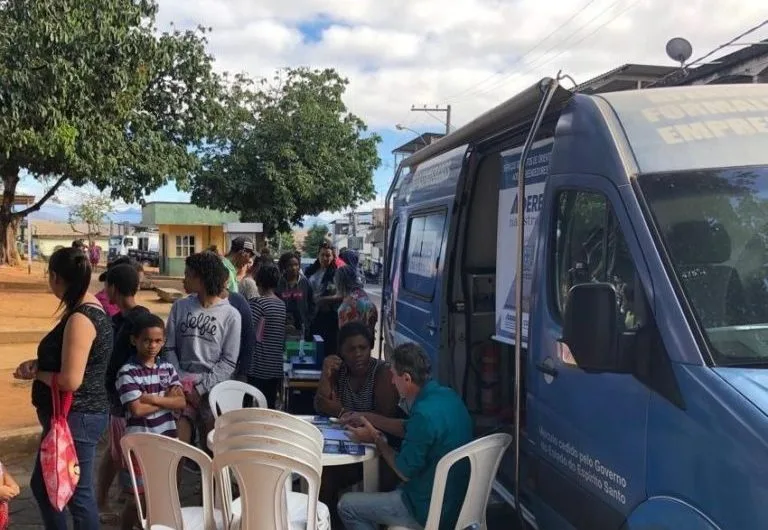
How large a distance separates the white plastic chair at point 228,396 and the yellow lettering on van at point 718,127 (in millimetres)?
3022

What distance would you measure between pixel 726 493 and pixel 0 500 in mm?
2651

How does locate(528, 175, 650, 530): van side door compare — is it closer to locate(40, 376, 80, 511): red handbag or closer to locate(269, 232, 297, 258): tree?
locate(40, 376, 80, 511): red handbag

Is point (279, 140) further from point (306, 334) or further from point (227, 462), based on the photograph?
point (227, 462)

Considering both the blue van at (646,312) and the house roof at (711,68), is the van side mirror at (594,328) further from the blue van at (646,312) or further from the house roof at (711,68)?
the house roof at (711,68)

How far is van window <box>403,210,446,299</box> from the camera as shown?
565 cm

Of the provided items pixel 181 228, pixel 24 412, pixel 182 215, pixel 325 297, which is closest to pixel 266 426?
pixel 325 297

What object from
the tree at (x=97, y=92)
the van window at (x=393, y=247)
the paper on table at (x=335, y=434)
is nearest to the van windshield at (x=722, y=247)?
the paper on table at (x=335, y=434)

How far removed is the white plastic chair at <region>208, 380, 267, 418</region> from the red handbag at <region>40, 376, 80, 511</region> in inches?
46.6

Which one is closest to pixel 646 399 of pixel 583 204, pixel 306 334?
pixel 583 204

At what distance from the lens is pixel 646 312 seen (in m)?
2.62

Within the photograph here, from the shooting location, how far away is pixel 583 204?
3.26 meters

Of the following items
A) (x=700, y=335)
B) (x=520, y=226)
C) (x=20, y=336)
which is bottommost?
(x=20, y=336)

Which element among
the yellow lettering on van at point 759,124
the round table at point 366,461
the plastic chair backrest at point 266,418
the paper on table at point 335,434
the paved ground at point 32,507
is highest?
the yellow lettering on van at point 759,124

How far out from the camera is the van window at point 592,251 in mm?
2828
